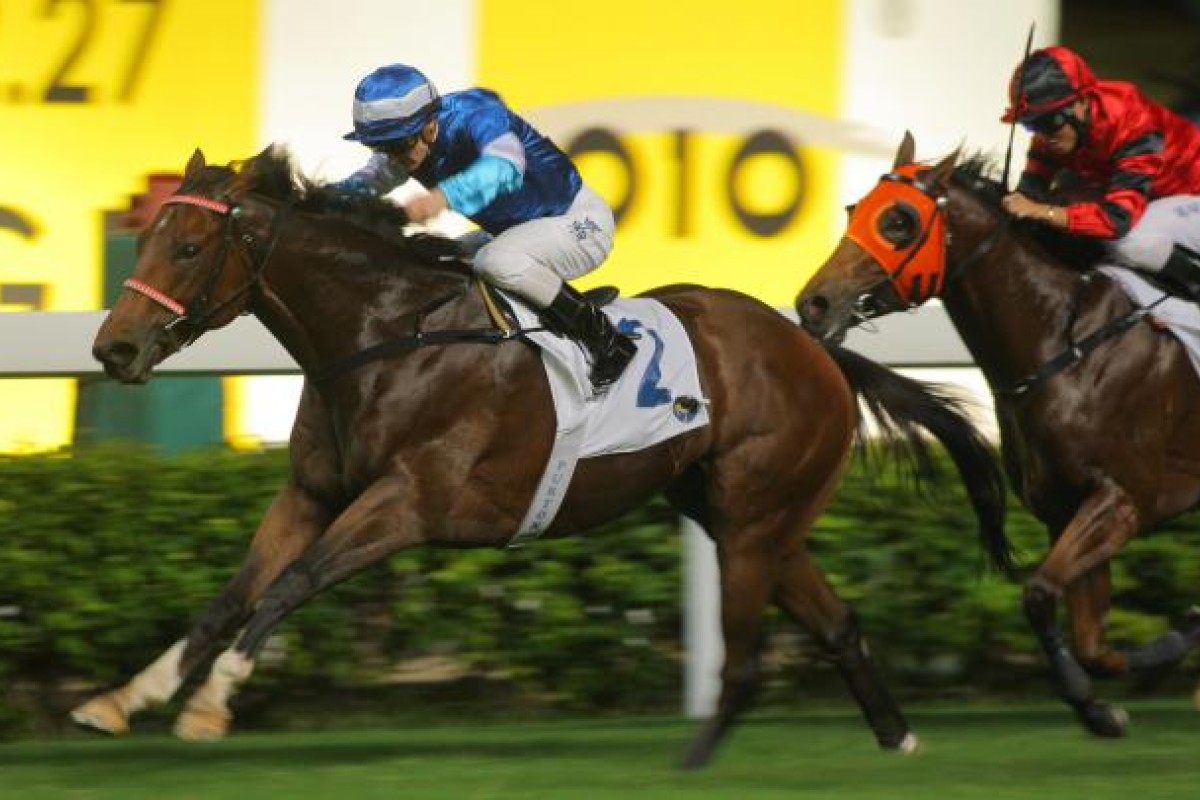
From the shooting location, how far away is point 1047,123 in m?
6.71

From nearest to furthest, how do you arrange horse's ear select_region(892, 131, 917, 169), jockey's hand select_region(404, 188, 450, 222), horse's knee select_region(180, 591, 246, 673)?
horse's knee select_region(180, 591, 246, 673)
jockey's hand select_region(404, 188, 450, 222)
horse's ear select_region(892, 131, 917, 169)

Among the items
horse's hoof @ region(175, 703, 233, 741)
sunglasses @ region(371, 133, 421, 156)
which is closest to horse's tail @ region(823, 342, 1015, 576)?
sunglasses @ region(371, 133, 421, 156)

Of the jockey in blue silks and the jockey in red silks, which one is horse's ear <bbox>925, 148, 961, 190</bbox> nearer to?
the jockey in red silks

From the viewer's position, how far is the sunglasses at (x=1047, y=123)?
21.9 ft

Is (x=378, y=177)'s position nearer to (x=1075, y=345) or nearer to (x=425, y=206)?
(x=425, y=206)

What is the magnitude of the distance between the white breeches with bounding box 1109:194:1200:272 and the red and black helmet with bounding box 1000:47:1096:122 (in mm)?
370

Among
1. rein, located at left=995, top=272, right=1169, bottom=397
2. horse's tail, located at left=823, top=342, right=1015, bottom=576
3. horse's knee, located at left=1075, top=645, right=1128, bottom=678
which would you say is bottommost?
horse's knee, located at left=1075, top=645, right=1128, bottom=678

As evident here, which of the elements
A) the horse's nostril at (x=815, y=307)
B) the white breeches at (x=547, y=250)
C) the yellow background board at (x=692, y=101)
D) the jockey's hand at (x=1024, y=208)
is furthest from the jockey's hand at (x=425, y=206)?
the yellow background board at (x=692, y=101)

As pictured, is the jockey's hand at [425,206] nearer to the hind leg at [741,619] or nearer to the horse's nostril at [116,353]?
the horse's nostril at [116,353]

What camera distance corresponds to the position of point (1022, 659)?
24.4 feet

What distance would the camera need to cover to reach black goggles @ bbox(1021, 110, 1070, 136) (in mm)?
6672

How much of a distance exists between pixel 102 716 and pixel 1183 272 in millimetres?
2917

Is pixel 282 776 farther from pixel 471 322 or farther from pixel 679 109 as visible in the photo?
pixel 679 109

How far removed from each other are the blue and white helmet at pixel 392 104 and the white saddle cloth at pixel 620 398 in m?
0.48
